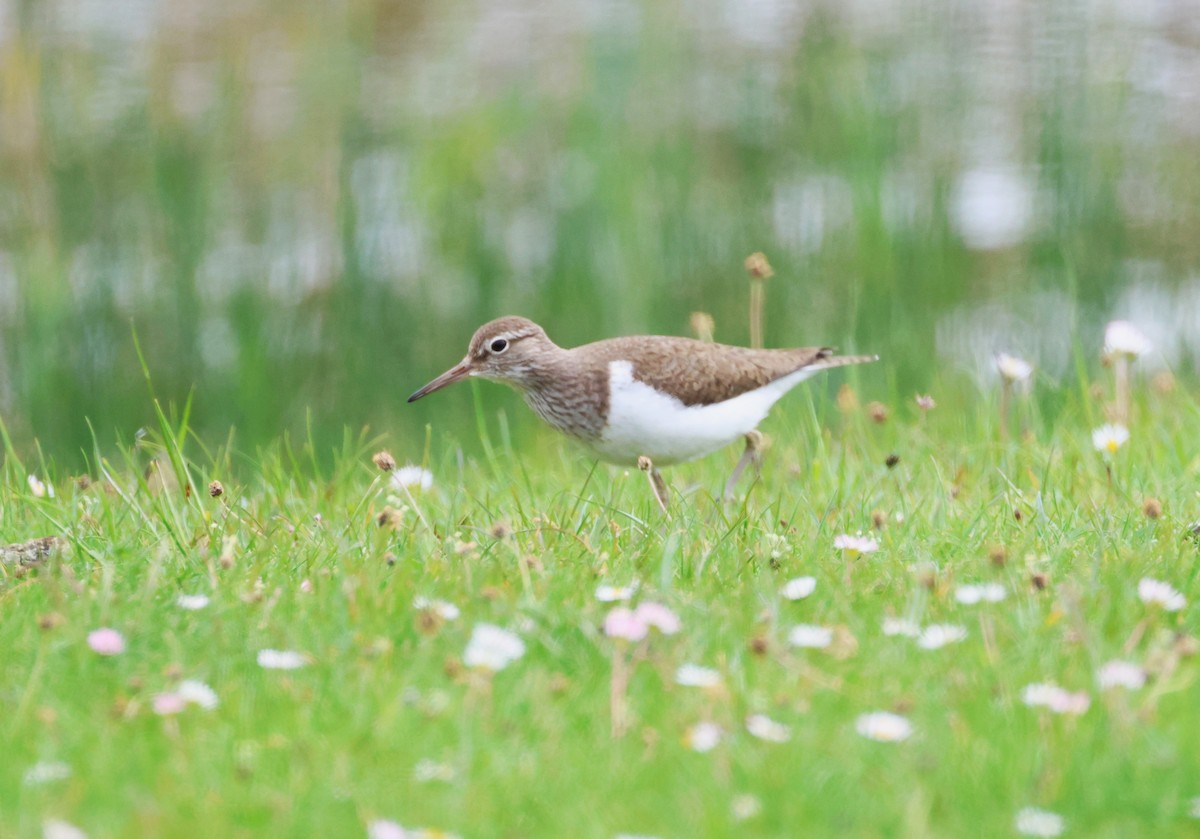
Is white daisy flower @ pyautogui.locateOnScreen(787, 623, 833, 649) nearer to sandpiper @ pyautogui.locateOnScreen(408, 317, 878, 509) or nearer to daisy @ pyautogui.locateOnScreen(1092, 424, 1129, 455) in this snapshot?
sandpiper @ pyautogui.locateOnScreen(408, 317, 878, 509)

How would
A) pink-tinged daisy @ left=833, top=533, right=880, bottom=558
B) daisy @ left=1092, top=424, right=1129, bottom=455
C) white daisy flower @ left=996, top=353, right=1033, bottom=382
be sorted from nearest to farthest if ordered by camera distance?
pink-tinged daisy @ left=833, top=533, right=880, bottom=558, daisy @ left=1092, top=424, right=1129, bottom=455, white daisy flower @ left=996, top=353, right=1033, bottom=382

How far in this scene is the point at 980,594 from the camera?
3.69m

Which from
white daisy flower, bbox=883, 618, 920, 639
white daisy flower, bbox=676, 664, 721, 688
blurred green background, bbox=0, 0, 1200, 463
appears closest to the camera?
white daisy flower, bbox=676, 664, 721, 688

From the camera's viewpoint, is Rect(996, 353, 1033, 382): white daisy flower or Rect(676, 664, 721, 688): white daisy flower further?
Rect(996, 353, 1033, 382): white daisy flower

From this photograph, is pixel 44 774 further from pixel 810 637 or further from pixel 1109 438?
pixel 1109 438

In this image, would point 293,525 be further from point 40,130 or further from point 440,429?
point 40,130

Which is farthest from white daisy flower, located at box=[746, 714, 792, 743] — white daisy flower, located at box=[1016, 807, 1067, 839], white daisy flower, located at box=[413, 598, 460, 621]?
white daisy flower, located at box=[413, 598, 460, 621]

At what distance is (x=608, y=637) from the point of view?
3561 mm

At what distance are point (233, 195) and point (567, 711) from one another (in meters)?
7.29

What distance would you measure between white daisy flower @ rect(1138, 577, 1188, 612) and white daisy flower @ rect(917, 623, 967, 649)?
1.46ft

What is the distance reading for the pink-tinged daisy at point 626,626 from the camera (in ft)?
11.1

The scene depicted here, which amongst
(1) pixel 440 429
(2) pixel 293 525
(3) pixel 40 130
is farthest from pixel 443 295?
(2) pixel 293 525

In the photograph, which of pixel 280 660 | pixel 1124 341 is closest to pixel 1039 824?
pixel 280 660

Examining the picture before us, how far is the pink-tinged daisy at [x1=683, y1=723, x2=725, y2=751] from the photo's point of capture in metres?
3.01
